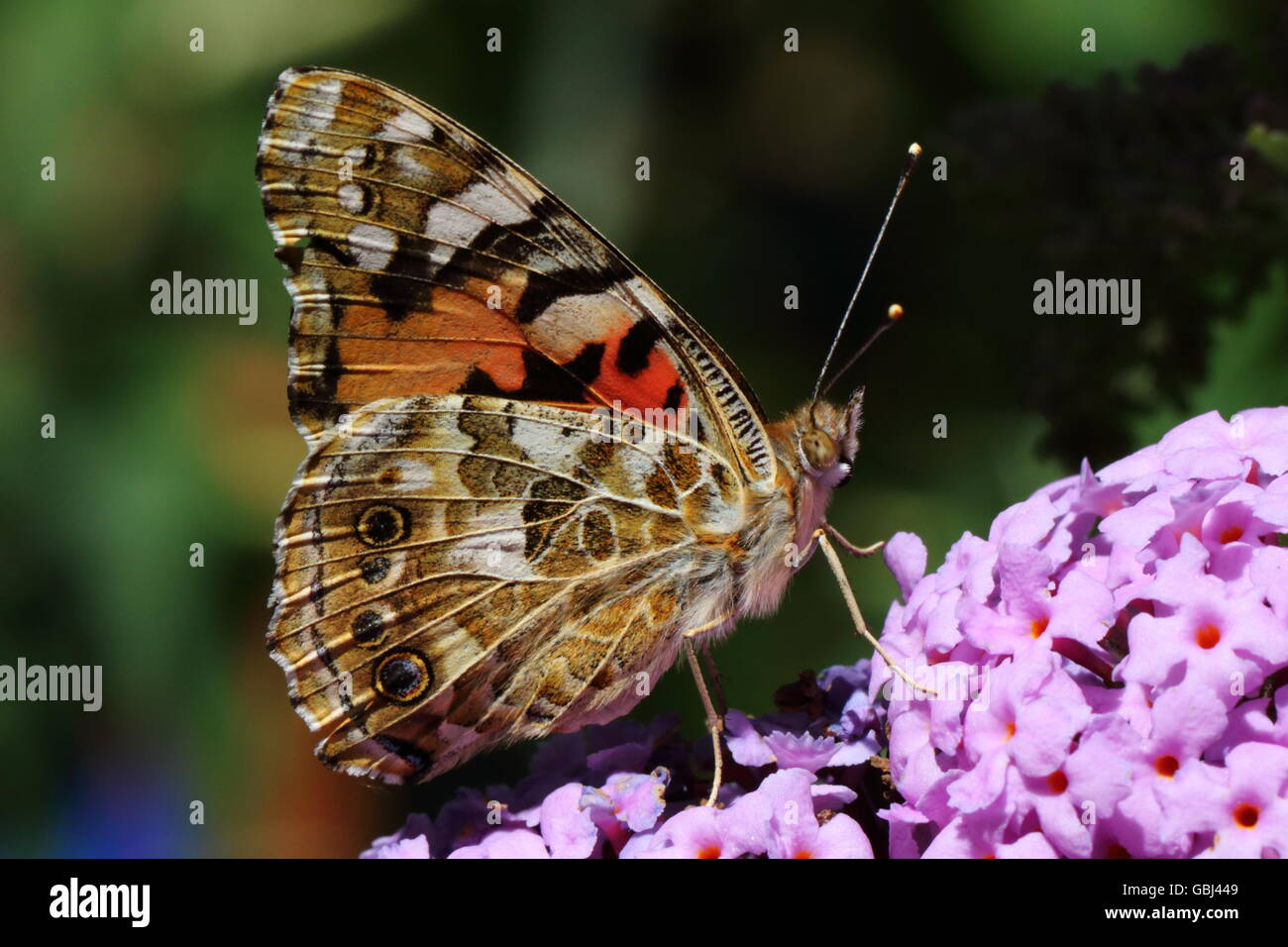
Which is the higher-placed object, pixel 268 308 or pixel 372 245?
pixel 268 308

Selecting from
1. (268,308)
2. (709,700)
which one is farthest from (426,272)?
(268,308)

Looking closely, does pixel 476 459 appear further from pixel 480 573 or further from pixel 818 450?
pixel 818 450

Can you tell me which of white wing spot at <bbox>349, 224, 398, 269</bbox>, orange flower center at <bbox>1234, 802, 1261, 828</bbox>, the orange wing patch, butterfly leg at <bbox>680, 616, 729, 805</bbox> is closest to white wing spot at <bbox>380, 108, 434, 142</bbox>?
the orange wing patch

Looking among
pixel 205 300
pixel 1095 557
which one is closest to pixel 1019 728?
pixel 1095 557

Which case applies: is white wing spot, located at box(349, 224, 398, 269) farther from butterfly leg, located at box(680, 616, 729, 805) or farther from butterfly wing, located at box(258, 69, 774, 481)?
butterfly leg, located at box(680, 616, 729, 805)

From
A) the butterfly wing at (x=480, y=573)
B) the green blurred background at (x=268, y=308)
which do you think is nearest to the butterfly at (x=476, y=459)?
the butterfly wing at (x=480, y=573)

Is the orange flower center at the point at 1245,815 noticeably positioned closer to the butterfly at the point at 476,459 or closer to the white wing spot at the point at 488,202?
the butterfly at the point at 476,459
